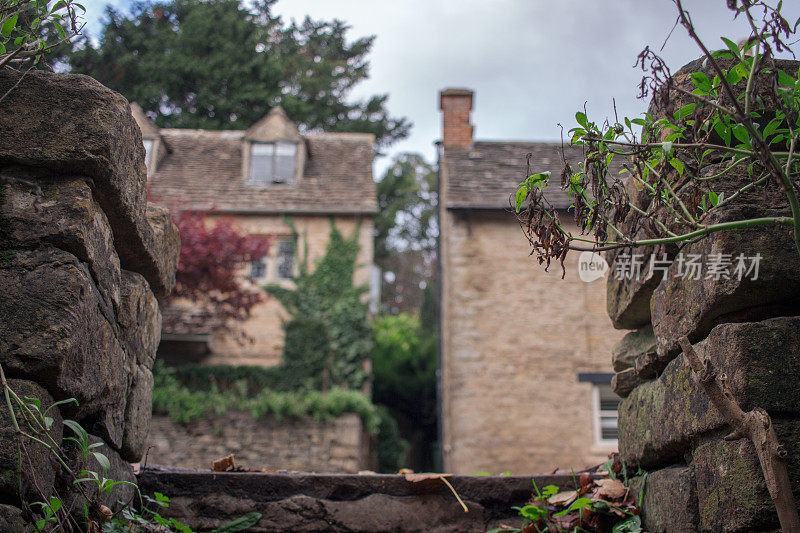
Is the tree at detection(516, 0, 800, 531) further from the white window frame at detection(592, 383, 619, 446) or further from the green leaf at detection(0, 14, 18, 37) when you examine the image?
the white window frame at detection(592, 383, 619, 446)

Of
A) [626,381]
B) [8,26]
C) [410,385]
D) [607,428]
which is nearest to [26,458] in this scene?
[8,26]

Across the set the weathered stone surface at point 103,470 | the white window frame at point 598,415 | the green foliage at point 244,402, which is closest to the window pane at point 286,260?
the green foliage at point 244,402

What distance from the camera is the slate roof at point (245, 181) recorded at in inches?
593

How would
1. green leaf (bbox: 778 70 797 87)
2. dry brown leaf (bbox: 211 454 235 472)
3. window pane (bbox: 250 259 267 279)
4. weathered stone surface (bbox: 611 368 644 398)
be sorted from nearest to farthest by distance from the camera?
green leaf (bbox: 778 70 797 87) < weathered stone surface (bbox: 611 368 644 398) < dry brown leaf (bbox: 211 454 235 472) < window pane (bbox: 250 259 267 279)

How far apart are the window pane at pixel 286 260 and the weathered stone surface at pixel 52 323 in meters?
12.9

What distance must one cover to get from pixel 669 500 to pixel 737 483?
50 centimetres

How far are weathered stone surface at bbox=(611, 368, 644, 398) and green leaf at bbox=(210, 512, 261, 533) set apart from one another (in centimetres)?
171

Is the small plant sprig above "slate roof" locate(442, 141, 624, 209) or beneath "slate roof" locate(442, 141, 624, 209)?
beneath

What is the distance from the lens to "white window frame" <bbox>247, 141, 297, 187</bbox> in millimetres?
16000

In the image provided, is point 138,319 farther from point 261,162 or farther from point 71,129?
point 261,162

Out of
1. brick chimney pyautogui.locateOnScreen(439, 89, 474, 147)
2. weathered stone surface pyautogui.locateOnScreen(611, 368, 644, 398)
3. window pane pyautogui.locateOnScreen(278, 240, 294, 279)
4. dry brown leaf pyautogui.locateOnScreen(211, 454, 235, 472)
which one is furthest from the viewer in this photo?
window pane pyautogui.locateOnScreen(278, 240, 294, 279)

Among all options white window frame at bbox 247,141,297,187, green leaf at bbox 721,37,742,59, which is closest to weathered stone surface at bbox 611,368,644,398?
green leaf at bbox 721,37,742,59

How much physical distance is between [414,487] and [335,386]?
10180 millimetres

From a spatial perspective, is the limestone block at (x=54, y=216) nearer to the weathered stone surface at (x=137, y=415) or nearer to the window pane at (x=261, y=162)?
the weathered stone surface at (x=137, y=415)
